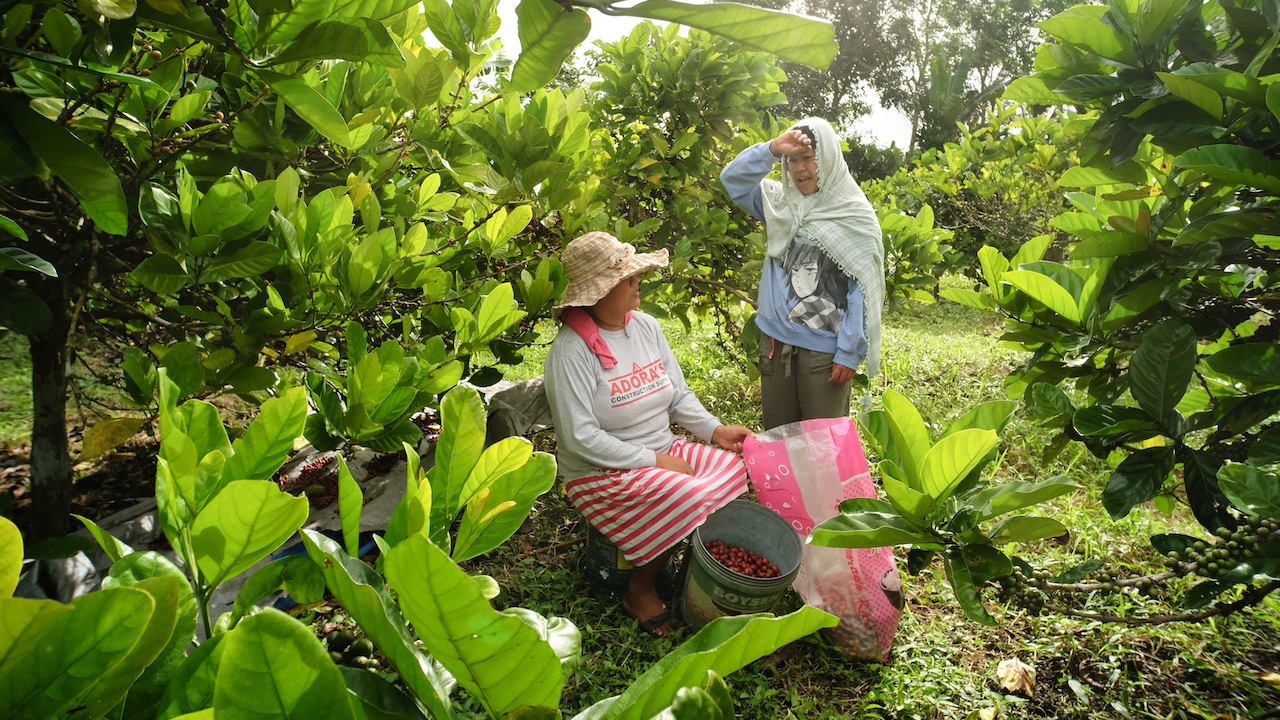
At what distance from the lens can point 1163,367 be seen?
1.22 meters

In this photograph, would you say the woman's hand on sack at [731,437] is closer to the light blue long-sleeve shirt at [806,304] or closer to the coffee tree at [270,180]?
the light blue long-sleeve shirt at [806,304]

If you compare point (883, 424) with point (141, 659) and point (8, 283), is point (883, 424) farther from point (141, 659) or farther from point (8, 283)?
point (8, 283)

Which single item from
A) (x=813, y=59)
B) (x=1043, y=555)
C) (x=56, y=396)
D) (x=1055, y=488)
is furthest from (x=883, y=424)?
(x=1043, y=555)

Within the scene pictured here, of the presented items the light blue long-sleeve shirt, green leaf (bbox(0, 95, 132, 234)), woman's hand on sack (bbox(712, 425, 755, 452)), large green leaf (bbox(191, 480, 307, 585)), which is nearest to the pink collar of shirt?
woman's hand on sack (bbox(712, 425, 755, 452))

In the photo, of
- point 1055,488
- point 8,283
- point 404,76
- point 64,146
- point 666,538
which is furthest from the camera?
point 666,538

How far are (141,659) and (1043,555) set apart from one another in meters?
3.27

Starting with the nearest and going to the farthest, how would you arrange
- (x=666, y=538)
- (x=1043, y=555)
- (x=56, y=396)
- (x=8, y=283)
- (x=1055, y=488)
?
(x=1055, y=488) < (x=8, y=283) < (x=56, y=396) < (x=666, y=538) < (x=1043, y=555)

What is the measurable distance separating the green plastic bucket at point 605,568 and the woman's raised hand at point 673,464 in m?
0.36

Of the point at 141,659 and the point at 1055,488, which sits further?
the point at 1055,488

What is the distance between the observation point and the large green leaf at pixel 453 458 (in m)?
0.56

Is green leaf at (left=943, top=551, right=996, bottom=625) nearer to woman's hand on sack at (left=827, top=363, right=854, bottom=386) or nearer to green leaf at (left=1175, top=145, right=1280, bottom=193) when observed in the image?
green leaf at (left=1175, top=145, right=1280, bottom=193)

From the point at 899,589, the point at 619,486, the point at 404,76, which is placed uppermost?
the point at 404,76

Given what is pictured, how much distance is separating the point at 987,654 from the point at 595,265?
6.39ft

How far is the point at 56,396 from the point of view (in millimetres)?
1396
